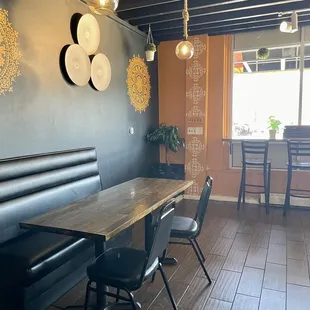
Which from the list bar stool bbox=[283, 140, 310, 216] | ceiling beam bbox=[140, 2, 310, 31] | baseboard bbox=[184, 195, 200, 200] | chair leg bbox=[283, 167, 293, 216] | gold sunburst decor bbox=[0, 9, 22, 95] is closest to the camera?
gold sunburst decor bbox=[0, 9, 22, 95]

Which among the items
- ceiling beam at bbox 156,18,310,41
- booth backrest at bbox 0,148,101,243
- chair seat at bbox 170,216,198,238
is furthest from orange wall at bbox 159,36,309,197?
chair seat at bbox 170,216,198,238

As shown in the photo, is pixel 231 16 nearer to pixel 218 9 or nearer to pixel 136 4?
pixel 218 9

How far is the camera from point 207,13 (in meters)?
3.97

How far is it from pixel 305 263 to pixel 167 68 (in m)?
3.81

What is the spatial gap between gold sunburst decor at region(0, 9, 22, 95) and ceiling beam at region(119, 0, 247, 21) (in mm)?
1946

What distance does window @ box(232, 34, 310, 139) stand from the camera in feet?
16.3

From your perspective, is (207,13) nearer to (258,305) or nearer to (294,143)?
(294,143)

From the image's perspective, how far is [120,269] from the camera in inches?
76.4

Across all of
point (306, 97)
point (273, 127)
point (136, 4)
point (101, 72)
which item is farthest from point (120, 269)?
point (306, 97)

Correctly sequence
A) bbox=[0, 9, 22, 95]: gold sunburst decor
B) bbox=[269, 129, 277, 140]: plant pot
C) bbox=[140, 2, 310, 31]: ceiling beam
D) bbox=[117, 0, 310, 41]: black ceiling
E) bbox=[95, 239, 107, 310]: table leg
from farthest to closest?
bbox=[269, 129, 277, 140]: plant pot, bbox=[140, 2, 310, 31]: ceiling beam, bbox=[117, 0, 310, 41]: black ceiling, bbox=[0, 9, 22, 95]: gold sunburst decor, bbox=[95, 239, 107, 310]: table leg

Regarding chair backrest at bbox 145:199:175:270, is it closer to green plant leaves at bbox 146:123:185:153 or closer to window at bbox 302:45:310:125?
green plant leaves at bbox 146:123:185:153

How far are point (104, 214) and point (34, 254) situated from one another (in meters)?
0.54

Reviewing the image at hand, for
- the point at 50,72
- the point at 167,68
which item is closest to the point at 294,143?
the point at 167,68

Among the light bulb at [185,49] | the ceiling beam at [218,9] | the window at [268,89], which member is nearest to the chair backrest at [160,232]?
the light bulb at [185,49]
